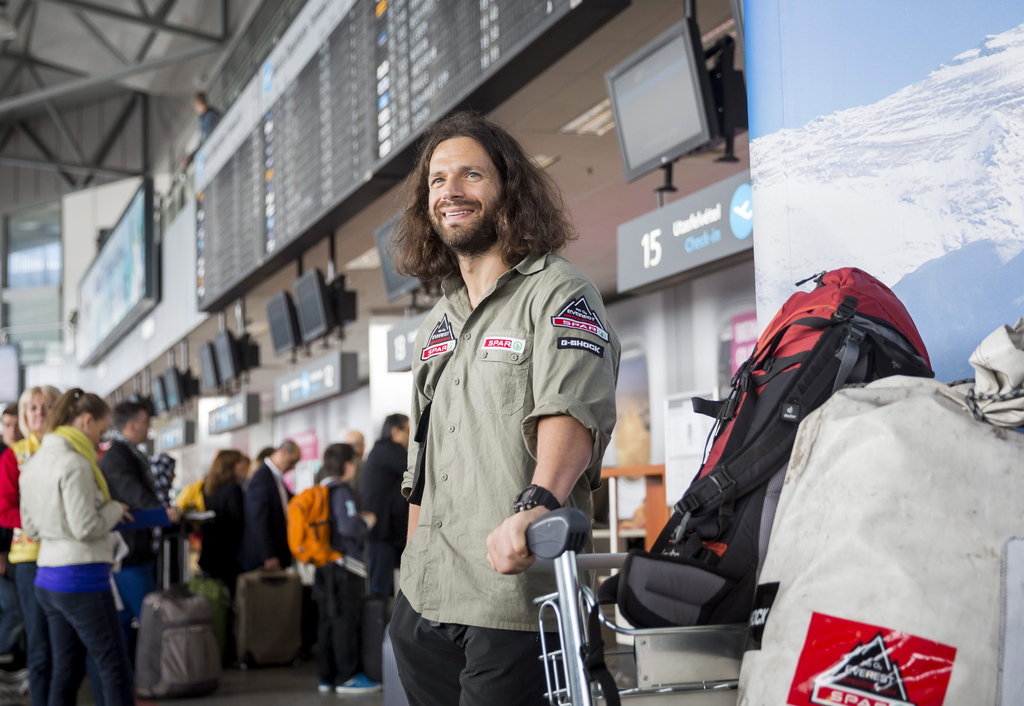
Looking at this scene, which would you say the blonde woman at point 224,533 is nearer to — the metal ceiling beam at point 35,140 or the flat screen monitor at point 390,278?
the flat screen monitor at point 390,278

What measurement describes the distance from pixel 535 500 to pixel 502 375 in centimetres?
29

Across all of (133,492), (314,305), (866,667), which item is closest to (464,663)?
(866,667)

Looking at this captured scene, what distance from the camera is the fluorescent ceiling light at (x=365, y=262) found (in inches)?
329

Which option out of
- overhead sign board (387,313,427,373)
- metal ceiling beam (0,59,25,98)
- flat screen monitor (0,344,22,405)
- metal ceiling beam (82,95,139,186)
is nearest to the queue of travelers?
overhead sign board (387,313,427,373)

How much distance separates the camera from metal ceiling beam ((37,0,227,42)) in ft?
34.7

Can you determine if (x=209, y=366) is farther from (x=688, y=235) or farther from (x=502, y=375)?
(x=502, y=375)

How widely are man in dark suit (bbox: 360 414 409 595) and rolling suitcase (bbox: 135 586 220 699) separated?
1.00 m

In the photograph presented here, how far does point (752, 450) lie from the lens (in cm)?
146

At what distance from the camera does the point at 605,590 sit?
4.91 ft

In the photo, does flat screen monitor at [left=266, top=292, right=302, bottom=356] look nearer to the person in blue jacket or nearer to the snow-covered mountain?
the person in blue jacket

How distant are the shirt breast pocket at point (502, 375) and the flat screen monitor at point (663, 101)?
2.13 metres

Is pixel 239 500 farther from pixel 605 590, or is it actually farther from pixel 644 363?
pixel 605 590

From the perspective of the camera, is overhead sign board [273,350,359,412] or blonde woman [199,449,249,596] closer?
overhead sign board [273,350,359,412]

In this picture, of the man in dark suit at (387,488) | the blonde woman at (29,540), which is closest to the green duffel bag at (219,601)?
the man in dark suit at (387,488)
